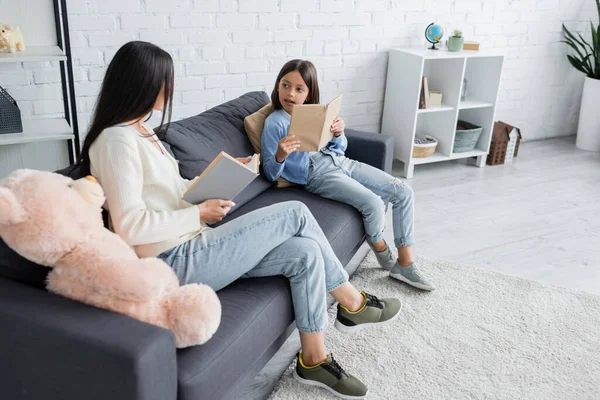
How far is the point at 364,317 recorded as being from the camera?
2.05 metres

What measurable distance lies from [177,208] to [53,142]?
143 centimetres

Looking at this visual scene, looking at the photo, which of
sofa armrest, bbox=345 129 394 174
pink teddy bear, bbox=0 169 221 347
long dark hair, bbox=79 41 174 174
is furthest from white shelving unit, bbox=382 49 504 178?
pink teddy bear, bbox=0 169 221 347

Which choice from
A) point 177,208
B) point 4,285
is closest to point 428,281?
point 177,208

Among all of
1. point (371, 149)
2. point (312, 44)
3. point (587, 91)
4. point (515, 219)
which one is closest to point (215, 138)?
point (371, 149)

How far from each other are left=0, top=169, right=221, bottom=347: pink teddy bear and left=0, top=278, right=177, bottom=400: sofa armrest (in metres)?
0.05

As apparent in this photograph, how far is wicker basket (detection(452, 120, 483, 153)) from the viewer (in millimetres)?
3998

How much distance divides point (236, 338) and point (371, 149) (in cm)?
142

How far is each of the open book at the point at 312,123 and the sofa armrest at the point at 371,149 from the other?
447 mm

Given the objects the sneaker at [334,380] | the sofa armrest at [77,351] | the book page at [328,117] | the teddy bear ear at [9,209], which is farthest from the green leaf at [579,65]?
the teddy bear ear at [9,209]

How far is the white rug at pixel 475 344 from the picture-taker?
193 centimetres

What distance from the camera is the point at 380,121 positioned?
4.07m

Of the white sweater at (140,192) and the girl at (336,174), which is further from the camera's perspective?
the girl at (336,174)

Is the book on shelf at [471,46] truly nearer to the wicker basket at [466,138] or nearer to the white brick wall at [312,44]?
the white brick wall at [312,44]

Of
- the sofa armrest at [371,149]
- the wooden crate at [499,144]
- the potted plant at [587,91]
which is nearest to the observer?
the sofa armrest at [371,149]
